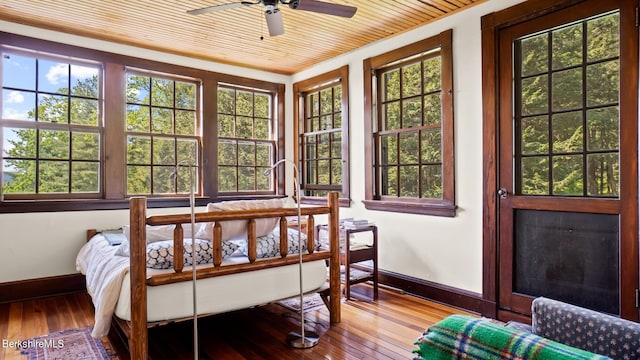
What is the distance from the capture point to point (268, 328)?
9.84 ft

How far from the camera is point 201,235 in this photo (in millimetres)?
2691

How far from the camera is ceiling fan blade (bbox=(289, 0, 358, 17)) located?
2.58 m

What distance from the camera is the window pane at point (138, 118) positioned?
4383 mm

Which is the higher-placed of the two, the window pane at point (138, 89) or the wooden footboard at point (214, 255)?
the window pane at point (138, 89)

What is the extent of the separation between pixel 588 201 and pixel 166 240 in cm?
292

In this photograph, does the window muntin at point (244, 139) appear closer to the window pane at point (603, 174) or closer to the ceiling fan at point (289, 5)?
the ceiling fan at point (289, 5)

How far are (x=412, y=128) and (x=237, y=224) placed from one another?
2074 mm

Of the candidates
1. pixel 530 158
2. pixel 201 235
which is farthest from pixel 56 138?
pixel 530 158

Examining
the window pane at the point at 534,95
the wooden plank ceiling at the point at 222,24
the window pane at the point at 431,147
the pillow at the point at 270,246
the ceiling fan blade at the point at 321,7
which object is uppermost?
the wooden plank ceiling at the point at 222,24

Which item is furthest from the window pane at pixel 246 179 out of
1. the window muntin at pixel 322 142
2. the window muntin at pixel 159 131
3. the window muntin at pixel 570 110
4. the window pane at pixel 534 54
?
the window pane at pixel 534 54

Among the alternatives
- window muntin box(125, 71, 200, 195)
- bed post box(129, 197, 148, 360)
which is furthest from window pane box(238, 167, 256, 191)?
bed post box(129, 197, 148, 360)

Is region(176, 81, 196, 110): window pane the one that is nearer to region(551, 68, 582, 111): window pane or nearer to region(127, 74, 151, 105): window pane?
region(127, 74, 151, 105): window pane

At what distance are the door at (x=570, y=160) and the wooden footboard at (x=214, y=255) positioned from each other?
4.46 feet

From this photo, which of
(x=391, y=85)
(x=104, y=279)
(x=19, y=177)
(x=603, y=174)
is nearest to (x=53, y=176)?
(x=19, y=177)
